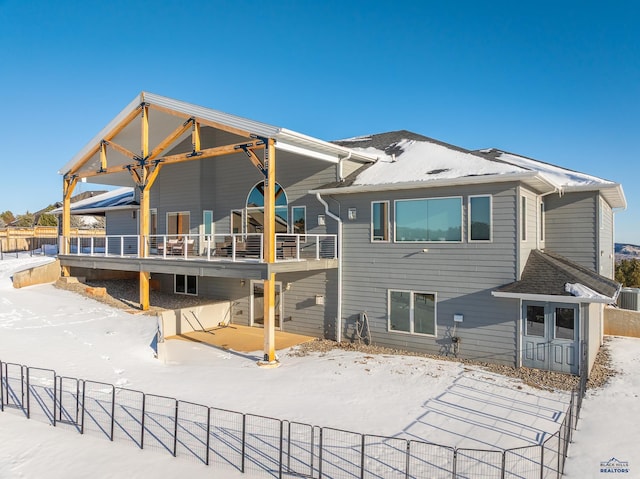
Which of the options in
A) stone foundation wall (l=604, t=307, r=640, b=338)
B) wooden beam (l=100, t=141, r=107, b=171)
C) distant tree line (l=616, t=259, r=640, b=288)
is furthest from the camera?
distant tree line (l=616, t=259, r=640, b=288)

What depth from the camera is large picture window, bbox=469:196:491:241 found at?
1163cm

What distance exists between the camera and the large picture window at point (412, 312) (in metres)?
12.5

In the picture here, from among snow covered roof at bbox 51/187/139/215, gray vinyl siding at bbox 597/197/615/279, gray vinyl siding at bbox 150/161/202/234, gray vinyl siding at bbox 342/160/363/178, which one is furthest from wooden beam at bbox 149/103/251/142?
gray vinyl siding at bbox 597/197/615/279

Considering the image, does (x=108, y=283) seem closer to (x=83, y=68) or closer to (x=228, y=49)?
(x=83, y=68)

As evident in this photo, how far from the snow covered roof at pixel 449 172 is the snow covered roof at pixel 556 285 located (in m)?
2.25

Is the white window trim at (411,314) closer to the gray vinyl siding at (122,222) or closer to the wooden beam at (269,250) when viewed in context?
the wooden beam at (269,250)

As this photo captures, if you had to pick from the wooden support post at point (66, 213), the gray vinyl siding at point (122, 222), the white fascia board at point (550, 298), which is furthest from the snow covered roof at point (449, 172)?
the wooden support post at point (66, 213)

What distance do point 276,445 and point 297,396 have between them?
2.38 meters

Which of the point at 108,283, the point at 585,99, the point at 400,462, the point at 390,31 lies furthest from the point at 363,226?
the point at 585,99

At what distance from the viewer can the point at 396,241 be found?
1310 centimetres

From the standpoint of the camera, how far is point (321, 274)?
14.6m

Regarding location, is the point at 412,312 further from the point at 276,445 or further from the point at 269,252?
the point at 276,445

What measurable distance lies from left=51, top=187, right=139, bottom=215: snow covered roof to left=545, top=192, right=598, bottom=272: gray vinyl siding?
17.7m

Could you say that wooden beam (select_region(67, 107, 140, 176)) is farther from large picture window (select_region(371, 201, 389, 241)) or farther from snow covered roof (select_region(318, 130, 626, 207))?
large picture window (select_region(371, 201, 389, 241))
